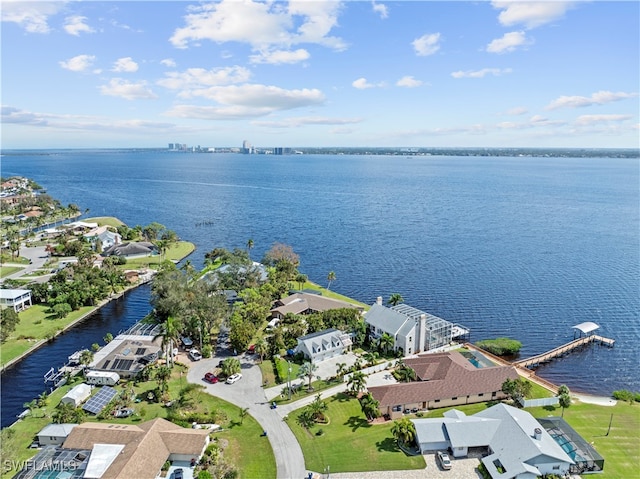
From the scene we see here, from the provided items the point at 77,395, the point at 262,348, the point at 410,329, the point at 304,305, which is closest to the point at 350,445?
the point at 262,348

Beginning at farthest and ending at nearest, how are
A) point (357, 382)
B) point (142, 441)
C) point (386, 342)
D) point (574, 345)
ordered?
1. point (574, 345)
2. point (386, 342)
3. point (357, 382)
4. point (142, 441)

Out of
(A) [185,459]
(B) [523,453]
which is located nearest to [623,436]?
(B) [523,453]

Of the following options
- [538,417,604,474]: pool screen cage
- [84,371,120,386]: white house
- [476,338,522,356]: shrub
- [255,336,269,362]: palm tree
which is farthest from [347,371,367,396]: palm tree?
[84,371,120,386]: white house

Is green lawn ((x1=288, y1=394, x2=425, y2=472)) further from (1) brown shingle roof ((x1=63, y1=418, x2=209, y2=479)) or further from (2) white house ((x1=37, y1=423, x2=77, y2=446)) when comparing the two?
(2) white house ((x1=37, y1=423, x2=77, y2=446))

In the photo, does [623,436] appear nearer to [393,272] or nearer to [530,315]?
[530,315]

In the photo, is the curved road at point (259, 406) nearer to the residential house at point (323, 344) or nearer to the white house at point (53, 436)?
the residential house at point (323, 344)

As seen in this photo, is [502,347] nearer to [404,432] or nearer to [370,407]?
[370,407]

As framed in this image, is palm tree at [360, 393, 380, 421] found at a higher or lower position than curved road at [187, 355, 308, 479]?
higher

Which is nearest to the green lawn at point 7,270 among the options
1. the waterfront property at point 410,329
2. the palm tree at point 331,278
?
the palm tree at point 331,278
